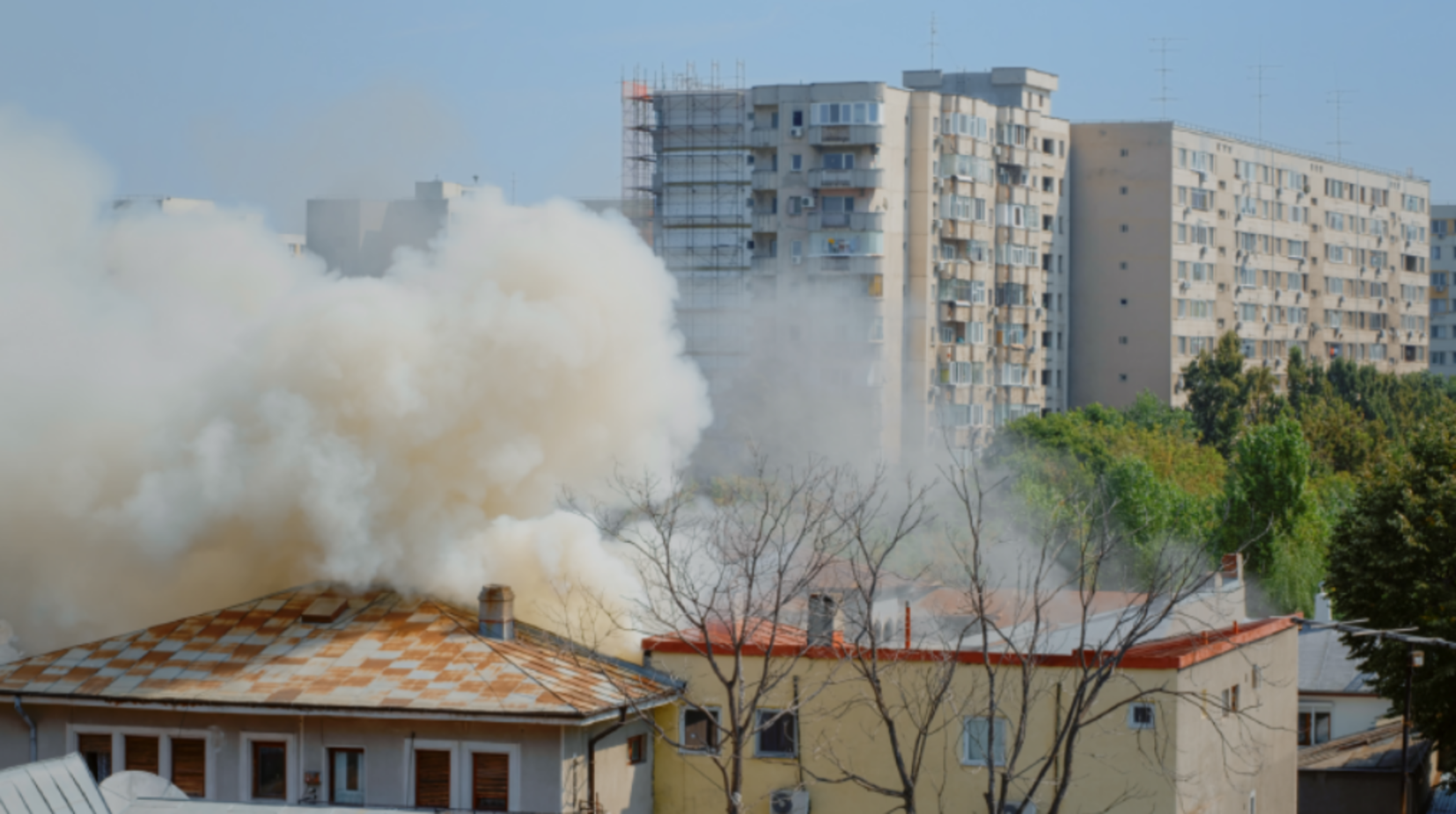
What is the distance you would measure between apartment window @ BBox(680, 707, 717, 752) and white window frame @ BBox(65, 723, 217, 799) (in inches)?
242

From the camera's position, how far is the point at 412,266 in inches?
1211

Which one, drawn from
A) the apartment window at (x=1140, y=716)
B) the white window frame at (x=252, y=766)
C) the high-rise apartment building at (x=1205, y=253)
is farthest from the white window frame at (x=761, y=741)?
the high-rise apartment building at (x=1205, y=253)

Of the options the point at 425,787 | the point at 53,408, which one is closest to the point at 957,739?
the point at 425,787

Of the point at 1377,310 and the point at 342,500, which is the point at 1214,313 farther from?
the point at 342,500

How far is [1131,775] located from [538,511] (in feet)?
36.0

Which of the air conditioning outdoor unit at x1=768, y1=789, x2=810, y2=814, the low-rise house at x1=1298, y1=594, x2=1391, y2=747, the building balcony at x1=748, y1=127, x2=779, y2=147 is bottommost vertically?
the low-rise house at x1=1298, y1=594, x2=1391, y2=747

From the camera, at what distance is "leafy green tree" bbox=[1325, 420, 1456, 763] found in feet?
114

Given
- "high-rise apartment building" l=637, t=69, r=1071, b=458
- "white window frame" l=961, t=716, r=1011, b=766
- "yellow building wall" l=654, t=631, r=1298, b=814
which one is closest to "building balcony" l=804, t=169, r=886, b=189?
"high-rise apartment building" l=637, t=69, r=1071, b=458

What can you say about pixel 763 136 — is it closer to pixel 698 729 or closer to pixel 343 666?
pixel 698 729

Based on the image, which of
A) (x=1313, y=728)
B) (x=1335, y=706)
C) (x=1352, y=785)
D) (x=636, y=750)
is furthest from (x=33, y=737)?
(x=1335, y=706)

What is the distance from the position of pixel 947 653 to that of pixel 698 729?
155 inches

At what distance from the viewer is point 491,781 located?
71.3 ft

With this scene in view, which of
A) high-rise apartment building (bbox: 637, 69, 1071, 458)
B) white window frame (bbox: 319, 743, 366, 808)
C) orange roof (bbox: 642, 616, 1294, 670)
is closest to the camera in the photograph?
orange roof (bbox: 642, 616, 1294, 670)

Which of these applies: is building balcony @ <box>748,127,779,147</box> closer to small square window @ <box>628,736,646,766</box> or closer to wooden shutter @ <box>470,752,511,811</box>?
small square window @ <box>628,736,646,766</box>
